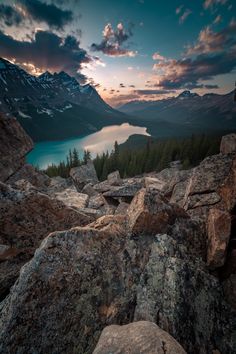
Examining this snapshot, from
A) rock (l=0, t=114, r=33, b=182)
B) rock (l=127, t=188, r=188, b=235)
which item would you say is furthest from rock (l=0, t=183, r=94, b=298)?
rock (l=0, t=114, r=33, b=182)

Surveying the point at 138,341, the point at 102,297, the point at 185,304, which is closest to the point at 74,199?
the point at 102,297

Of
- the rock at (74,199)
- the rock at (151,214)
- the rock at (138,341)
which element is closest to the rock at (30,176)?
the rock at (74,199)

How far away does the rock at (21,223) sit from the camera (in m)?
7.09

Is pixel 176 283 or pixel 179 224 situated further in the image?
pixel 179 224

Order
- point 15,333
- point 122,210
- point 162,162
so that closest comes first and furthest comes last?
point 15,333 → point 122,210 → point 162,162

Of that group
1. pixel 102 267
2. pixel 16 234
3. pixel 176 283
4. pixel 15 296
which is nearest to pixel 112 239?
pixel 102 267

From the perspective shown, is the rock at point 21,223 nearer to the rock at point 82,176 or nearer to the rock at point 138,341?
the rock at point 138,341

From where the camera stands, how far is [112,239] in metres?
6.82

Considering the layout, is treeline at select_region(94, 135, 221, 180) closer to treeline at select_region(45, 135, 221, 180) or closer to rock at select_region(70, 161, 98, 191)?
treeline at select_region(45, 135, 221, 180)

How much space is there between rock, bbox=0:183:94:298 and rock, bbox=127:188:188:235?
3466 mm

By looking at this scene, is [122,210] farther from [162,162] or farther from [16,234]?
[162,162]

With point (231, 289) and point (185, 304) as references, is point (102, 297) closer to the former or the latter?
point (185, 304)

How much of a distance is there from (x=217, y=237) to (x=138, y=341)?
4678 mm

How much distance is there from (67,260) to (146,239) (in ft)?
9.83
